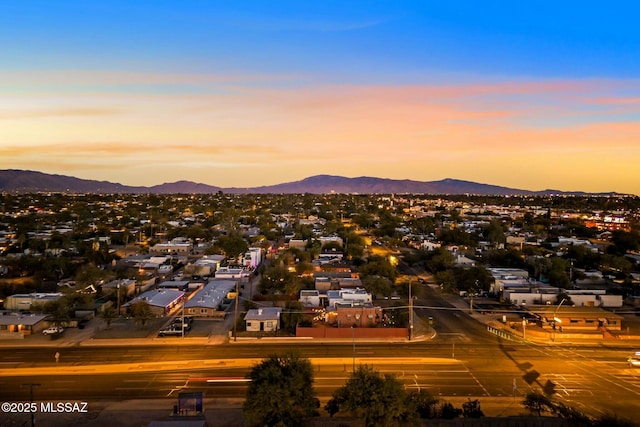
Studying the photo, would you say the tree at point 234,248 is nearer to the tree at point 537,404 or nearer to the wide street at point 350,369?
the wide street at point 350,369

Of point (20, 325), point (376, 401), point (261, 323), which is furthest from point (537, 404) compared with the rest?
point (20, 325)

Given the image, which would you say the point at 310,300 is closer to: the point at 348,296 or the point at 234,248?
the point at 348,296

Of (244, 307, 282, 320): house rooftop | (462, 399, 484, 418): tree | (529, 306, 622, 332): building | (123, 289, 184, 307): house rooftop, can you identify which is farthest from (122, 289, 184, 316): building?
(529, 306, 622, 332): building

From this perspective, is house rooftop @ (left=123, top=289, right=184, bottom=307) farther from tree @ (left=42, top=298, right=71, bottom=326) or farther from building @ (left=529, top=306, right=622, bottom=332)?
building @ (left=529, top=306, right=622, bottom=332)

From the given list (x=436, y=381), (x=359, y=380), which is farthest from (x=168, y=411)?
(x=436, y=381)


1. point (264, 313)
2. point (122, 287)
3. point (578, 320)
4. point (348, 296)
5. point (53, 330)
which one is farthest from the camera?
point (122, 287)
